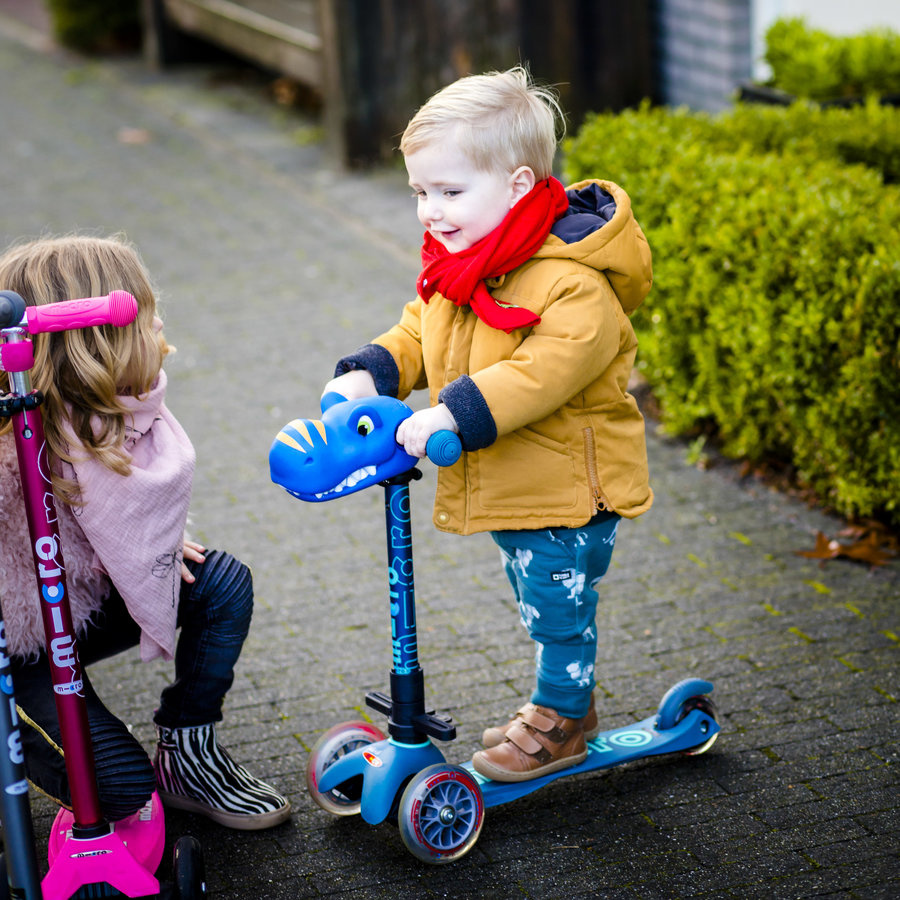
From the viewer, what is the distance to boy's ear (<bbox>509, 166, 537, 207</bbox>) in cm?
271

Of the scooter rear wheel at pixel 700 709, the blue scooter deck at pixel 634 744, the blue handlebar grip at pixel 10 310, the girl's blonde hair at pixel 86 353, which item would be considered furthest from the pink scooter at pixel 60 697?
the scooter rear wheel at pixel 700 709

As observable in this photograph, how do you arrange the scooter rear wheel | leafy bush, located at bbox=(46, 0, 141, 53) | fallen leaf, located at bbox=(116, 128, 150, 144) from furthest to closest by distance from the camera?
leafy bush, located at bbox=(46, 0, 141, 53)
fallen leaf, located at bbox=(116, 128, 150, 144)
the scooter rear wheel

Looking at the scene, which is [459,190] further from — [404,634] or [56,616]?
[56,616]

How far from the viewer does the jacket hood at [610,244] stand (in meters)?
2.76

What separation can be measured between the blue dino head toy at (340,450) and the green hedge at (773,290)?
6.89 ft

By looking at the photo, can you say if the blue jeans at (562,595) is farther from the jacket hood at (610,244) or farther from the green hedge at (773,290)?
the green hedge at (773,290)

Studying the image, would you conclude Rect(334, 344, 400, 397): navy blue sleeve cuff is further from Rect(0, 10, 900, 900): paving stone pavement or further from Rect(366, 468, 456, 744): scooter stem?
Rect(0, 10, 900, 900): paving stone pavement

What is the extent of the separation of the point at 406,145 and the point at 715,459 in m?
2.82

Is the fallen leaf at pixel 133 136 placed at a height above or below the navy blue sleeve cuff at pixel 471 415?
below

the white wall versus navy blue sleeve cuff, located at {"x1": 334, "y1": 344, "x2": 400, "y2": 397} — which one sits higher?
navy blue sleeve cuff, located at {"x1": 334, "y1": 344, "x2": 400, "y2": 397}

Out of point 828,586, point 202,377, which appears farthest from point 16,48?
point 828,586

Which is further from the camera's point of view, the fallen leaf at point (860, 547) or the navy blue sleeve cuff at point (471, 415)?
the fallen leaf at point (860, 547)

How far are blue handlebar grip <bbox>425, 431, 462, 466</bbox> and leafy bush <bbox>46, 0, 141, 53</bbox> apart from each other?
496 inches

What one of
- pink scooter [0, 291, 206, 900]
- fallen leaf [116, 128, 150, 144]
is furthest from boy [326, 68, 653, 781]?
fallen leaf [116, 128, 150, 144]
